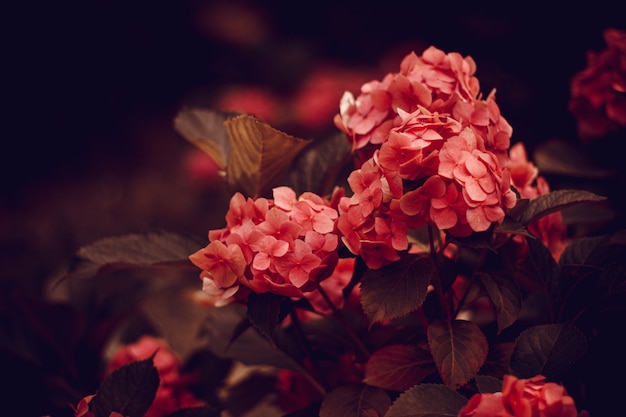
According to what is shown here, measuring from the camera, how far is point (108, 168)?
157 inches

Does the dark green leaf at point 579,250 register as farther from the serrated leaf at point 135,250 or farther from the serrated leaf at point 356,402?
the serrated leaf at point 135,250

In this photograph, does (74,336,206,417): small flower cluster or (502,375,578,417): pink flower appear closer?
(502,375,578,417): pink flower

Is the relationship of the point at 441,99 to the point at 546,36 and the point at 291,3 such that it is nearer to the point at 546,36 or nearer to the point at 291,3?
the point at 546,36

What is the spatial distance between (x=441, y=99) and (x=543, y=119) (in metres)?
0.72

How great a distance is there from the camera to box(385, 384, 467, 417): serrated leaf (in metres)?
0.63

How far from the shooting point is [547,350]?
0.68m

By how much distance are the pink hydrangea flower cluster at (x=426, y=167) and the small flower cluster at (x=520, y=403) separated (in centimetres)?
17

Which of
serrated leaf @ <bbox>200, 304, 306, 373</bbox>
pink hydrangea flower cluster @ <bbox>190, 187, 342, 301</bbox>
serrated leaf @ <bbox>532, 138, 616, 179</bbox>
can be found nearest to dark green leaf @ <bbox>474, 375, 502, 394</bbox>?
pink hydrangea flower cluster @ <bbox>190, 187, 342, 301</bbox>

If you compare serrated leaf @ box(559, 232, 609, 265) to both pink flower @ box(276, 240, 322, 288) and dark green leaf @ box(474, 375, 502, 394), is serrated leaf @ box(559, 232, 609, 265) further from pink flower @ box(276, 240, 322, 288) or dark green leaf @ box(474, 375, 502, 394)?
pink flower @ box(276, 240, 322, 288)

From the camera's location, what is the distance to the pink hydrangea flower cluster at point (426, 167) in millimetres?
660

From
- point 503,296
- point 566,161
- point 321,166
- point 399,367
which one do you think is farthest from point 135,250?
point 566,161

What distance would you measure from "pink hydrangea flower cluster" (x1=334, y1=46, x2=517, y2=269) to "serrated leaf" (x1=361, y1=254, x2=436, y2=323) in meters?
0.02

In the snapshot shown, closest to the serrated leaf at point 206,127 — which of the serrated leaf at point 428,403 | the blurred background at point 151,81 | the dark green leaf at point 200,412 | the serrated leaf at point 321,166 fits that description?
the serrated leaf at point 321,166

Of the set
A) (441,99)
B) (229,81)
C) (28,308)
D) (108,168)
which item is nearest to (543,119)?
(441,99)
